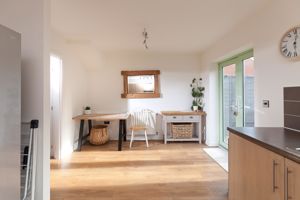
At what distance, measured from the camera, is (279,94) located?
2340 millimetres

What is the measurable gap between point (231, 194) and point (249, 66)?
2.12 m

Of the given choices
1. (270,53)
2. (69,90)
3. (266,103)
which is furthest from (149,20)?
(69,90)

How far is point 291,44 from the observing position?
7.00 feet

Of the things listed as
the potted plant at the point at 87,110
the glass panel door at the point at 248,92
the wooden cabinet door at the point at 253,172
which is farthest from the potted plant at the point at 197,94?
the wooden cabinet door at the point at 253,172

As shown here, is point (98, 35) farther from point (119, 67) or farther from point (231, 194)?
point (231, 194)

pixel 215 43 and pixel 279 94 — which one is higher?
pixel 215 43

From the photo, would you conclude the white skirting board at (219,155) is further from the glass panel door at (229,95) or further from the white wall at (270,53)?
the white wall at (270,53)

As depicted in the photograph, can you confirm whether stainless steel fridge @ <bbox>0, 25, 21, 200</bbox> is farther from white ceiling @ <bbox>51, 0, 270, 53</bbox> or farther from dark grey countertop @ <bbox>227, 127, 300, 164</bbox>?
dark grey countertop @ <bbox>227, 127, 300, 164</bbox>

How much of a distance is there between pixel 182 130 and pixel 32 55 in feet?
13.0

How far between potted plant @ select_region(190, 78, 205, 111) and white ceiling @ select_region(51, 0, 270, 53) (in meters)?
1.31

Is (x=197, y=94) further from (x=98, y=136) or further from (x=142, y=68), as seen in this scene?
(x=98, y=136)

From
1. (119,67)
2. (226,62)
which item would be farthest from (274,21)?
(119,67)

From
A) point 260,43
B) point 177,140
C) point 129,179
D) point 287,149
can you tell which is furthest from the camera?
point 177,140

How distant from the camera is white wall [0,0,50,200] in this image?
204 centimetres
